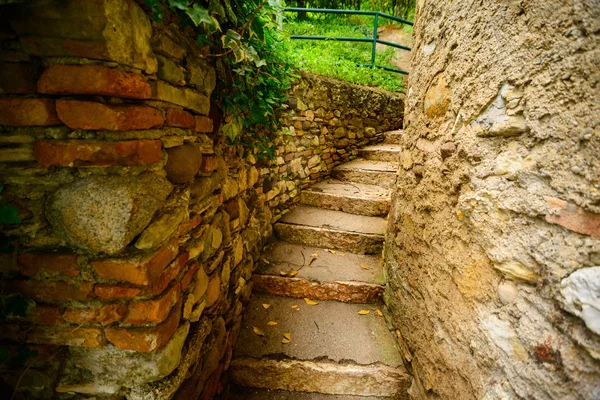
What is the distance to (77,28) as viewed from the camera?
732mm

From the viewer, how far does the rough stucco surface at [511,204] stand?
0.68 m

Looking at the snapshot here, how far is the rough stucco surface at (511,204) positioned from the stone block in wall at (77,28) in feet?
4.20

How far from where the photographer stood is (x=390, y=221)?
2.28 m

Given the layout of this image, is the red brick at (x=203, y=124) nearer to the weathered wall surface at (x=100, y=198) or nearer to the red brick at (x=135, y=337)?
the weathered wall surface at (x=100, y=198)

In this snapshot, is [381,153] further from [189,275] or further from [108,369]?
[108,369]

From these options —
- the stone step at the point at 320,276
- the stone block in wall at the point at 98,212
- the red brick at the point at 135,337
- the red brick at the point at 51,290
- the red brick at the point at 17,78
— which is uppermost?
the red brick at the point at 17,78

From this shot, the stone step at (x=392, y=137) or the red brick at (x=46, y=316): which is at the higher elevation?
the stone step at (x=392, y=137)

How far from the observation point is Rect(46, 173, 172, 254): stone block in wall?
0.83 m

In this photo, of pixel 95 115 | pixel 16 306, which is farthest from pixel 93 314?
pixel 95 115

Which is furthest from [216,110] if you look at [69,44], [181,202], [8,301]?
[8,301]

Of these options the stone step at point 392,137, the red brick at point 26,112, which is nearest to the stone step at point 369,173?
the stone step at point 392,137

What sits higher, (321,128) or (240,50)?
(240,50)

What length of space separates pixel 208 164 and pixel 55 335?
88 cm

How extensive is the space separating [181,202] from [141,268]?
12.4 inches
